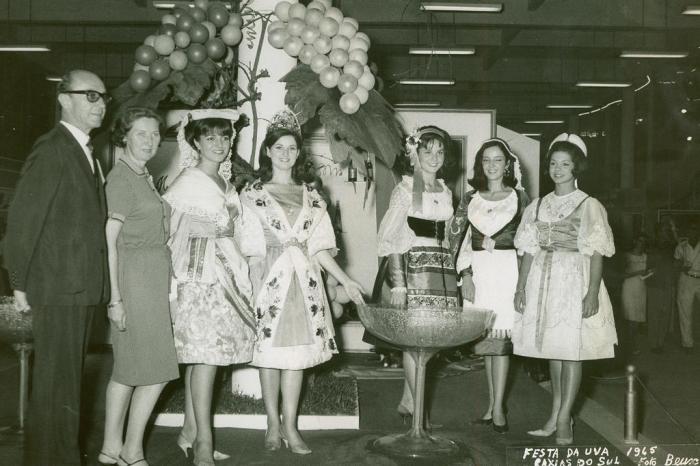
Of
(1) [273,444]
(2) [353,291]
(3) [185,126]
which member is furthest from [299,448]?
(3) [185,126]

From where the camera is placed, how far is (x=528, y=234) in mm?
3738

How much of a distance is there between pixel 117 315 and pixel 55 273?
32 centimetres

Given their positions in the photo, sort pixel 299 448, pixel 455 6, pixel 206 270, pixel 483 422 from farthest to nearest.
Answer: pixel 455 6, pixel 483 422, pixel 299 448, pixel 206 270

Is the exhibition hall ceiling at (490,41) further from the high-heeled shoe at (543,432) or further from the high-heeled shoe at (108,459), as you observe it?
the high-heeled shoe at (108,459)

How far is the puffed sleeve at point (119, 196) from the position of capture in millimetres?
2843

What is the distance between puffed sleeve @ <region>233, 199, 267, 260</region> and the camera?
130 inches

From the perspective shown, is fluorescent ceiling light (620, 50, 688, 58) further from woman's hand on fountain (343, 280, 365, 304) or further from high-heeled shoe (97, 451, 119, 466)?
high-heeled shoe (97, 451, 119, 466)

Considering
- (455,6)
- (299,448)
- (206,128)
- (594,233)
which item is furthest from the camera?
(455,6)

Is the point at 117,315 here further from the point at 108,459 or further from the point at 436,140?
the point at 436,140

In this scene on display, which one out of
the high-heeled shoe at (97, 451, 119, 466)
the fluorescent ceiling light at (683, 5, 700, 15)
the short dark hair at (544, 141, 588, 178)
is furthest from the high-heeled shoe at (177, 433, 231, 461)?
the fluorescent ceiling light at (683, 5, 700, 15)

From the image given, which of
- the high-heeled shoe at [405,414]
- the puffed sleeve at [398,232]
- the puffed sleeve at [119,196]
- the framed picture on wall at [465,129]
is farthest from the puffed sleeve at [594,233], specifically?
the framed picture on wall at [465,129]

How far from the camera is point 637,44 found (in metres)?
12.8

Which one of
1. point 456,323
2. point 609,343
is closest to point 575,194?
point 609,343

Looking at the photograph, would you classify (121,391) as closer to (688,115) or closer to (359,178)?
(359,178)
